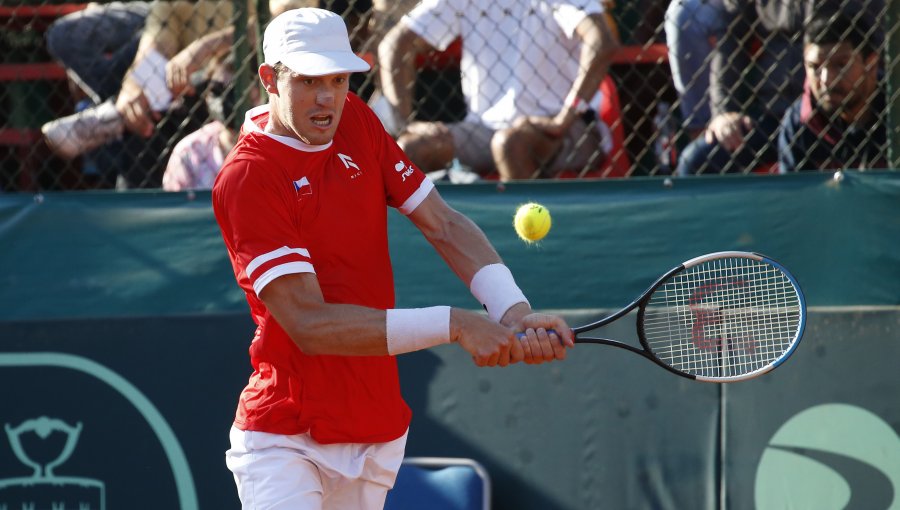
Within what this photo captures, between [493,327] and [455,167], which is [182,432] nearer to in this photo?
[455,167]

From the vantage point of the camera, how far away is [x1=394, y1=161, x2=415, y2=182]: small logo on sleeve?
3.08 metres

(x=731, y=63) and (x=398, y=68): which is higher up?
(x=731, y=63)

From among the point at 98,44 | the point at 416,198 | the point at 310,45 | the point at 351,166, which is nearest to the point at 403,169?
the point at 416,198

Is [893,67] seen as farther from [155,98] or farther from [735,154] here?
[155,98]

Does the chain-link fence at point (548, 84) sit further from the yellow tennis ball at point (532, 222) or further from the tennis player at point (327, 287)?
the tennis player at point (327, 287)

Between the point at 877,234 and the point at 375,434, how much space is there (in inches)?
85.7

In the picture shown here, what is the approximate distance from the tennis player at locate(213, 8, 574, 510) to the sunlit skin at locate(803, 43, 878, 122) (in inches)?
76.2

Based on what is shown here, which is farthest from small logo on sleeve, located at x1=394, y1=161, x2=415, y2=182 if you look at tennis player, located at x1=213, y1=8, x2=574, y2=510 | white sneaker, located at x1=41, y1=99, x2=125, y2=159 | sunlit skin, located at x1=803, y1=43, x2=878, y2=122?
white sneaker, located at x1=41, y1=99, x2=125, y2=159

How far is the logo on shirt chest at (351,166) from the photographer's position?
2.93 meters

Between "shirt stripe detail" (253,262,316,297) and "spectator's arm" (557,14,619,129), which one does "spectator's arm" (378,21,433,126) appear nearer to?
"spectator's arm" (557,14,619,129)

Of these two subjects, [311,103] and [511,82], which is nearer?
[311,103]

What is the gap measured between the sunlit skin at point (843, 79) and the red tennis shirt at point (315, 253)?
6.92 ft

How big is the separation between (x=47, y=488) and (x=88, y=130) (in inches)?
62.2

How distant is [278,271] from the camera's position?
8.79ft
